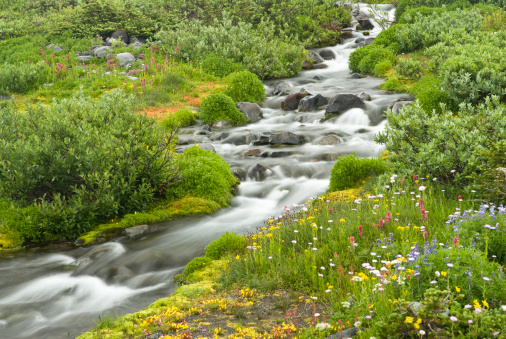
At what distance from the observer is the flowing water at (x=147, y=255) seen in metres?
6.31

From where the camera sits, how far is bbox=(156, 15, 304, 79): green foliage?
74.8ft

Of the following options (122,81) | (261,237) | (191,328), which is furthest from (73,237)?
(122,81)

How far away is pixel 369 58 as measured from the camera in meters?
22.5

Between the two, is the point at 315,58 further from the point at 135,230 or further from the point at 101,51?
the point at 135,230

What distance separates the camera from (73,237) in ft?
29.0

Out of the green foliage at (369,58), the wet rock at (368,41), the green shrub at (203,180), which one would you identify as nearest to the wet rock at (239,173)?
the green shrub at (203,180)

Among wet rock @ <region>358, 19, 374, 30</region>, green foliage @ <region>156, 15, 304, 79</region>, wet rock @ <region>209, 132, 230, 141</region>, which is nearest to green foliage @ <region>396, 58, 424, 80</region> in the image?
green foliage @ <region>156, 15, 304, 79</region>

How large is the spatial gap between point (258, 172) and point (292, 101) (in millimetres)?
7369

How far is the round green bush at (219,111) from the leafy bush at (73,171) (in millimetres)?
6666

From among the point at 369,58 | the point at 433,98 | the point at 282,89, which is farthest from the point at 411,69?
the point at 282,89

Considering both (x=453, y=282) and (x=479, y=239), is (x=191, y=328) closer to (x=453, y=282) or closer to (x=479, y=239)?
(x=453, y=282)

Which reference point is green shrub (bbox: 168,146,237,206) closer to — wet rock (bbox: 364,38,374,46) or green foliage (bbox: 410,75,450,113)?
green foliage (bbox: 410,75,450,113)

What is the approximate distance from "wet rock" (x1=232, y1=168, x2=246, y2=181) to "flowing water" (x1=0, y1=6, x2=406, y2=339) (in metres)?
0.06

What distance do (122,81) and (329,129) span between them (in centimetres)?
1038
